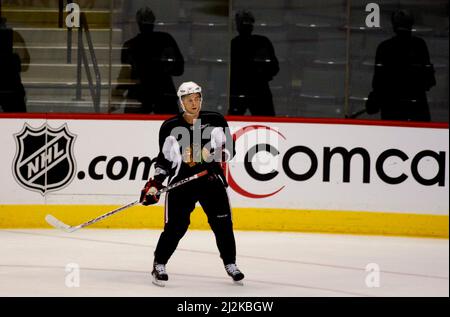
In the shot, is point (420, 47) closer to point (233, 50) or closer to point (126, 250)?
point (233, 50)

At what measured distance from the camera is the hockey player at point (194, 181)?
7547 millimetres

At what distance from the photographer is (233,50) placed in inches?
423

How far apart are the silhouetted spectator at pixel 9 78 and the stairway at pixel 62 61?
0.20 ft

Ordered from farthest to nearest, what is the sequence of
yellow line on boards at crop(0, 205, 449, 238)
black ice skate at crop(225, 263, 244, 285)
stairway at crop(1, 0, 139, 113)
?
stairway at crop(1, 0, 139, 113)
yellow line on boards at crop(0, 205, 449, 238)
black ice skate at crop(225, 263, 244, 285)

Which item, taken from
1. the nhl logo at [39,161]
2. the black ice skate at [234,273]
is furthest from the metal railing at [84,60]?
the black ice skate at [234,273]

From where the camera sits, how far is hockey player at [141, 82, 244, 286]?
7.55m

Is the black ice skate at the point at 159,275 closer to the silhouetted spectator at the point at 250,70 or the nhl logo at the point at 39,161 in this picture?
the nhl logo at the point at 39,161

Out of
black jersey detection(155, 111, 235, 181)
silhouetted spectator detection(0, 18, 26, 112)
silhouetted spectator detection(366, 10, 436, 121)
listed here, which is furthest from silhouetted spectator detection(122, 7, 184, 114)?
black jersey detection(155, 111, 235, 181)

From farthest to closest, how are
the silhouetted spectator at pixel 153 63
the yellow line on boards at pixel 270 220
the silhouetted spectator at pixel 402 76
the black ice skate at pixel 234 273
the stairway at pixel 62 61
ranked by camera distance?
1. the silhouetted spectator at pixel 153 63
2. the stairway at pixel 62 61
3. the silhouetted spectator at pixel 402 76
4. the yellow line on boards at pixel 270 220
5. the black ice skate at pixel 234 273

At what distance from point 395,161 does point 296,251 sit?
1427mm

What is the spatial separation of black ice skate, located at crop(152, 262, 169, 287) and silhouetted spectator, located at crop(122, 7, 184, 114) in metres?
3.29

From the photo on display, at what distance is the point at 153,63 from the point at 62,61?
2.69ft

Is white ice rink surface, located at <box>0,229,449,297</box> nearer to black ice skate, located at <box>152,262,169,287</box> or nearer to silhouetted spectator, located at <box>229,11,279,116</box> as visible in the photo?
black ice skate, located at <box>152,262,169,287</box>

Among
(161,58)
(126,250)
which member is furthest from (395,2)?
(126,250)
